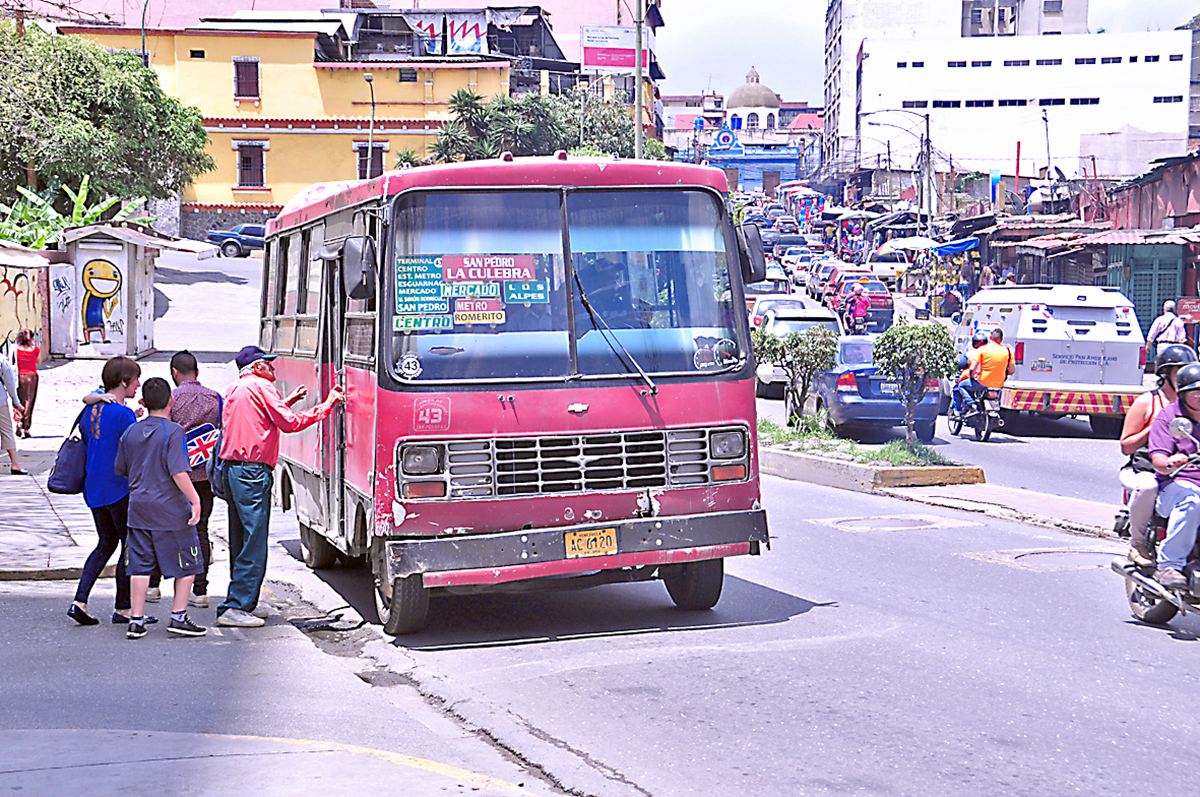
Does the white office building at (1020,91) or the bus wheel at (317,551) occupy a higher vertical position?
the white office building at (1020,91)

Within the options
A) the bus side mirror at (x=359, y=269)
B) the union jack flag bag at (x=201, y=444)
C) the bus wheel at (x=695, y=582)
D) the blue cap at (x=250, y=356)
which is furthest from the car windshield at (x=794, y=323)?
the bus side mirror at (x=359, y=269)

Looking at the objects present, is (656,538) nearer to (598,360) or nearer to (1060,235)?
(598,360)

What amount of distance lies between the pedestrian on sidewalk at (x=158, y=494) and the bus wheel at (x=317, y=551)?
104 inches

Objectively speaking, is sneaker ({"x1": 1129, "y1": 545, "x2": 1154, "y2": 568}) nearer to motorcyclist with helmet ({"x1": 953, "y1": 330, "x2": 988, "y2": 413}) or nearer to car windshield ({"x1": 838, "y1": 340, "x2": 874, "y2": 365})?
car windshield ({"x1": 838, "y1": 340, "x2": 874, "y2": 365})

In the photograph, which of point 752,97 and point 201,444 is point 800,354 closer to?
point 201,444

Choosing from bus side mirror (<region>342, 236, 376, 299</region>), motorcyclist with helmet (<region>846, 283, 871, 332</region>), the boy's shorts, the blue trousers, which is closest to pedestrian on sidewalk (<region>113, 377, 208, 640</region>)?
the boy's shorts

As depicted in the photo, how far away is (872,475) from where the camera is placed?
1541cm

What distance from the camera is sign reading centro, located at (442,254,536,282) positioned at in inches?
320

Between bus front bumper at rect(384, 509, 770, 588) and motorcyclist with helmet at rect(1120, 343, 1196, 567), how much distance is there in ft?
7.35

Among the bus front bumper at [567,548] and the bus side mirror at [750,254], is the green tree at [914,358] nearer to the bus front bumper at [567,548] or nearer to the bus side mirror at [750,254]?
the bus side mirror at [750,254]

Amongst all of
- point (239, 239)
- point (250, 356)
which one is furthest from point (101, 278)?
point (239, 239)

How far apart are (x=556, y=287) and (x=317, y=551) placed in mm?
4113

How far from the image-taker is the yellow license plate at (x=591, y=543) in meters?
8.07

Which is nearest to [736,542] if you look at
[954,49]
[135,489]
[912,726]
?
[912,726]
